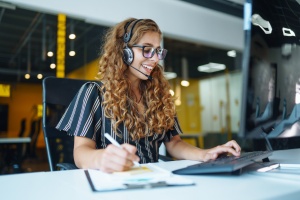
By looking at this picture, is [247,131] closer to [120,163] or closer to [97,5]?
[120,163]

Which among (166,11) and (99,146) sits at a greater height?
(166,11)

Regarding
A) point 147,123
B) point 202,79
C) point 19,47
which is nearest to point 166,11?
point 19,47

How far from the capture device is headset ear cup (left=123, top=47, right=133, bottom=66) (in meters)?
1.39

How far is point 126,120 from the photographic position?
49.8 inches

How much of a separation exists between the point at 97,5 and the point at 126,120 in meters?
2.79

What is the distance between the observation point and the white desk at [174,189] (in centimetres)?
51

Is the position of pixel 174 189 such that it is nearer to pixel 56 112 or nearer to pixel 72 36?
pixel 56 112

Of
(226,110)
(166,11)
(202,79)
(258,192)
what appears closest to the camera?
(258,192)

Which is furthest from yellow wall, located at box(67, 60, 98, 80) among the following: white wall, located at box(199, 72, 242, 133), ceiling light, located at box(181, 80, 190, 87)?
ceiling light, located at box(181, 80, 190, 87)

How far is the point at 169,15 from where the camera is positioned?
→ 4285mm

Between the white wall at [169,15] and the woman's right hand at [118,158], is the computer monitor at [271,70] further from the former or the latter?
the white wall at [169,15]

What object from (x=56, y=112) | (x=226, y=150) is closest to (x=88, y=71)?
(x=56, y=112)

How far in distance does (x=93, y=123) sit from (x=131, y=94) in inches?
10.8

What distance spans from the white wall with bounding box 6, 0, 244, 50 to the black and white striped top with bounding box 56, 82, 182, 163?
2.47 metres
